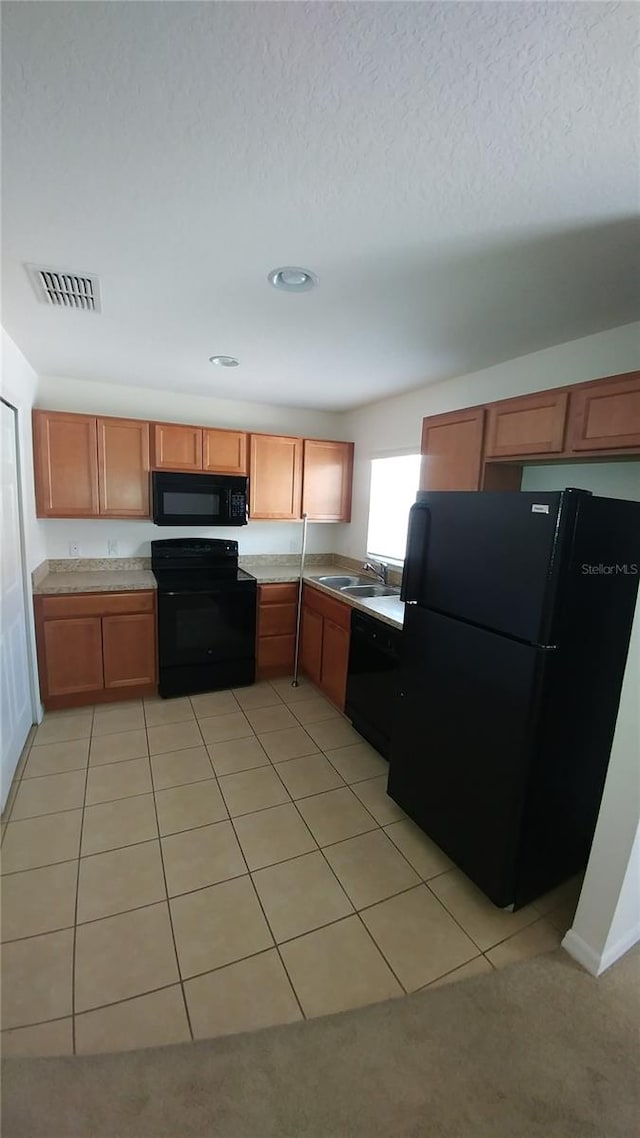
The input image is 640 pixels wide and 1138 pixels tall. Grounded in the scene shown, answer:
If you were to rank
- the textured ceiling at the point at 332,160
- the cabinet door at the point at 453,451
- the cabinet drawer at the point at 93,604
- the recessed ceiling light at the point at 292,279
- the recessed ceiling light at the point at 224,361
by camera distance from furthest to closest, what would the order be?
the cabinet drawer at the point at 93,604
the recessed ceiling light at the point at 224,361
the cabinet door at the point at 453,451
the recessed ceiling light at the point at 292,279
the textured ceiling at the point at 332,160

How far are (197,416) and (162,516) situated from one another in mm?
1045

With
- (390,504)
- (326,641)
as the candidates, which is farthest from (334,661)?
(390,504)

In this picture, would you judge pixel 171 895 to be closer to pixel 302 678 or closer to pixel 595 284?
pixel 302 678

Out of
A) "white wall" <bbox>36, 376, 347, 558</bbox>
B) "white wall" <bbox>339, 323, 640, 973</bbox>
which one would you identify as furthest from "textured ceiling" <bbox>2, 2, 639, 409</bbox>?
"white wall" <bbox>36, 376, 347, 558</bbox>

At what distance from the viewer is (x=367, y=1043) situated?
131cm

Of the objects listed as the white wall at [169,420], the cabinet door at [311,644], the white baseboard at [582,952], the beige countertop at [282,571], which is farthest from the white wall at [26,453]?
the white baseboard at [582,952]

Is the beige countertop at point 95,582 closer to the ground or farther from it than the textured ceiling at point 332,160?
closer to the ground

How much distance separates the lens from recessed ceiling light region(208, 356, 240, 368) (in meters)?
2.72

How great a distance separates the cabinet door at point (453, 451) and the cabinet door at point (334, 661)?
123 centimetres

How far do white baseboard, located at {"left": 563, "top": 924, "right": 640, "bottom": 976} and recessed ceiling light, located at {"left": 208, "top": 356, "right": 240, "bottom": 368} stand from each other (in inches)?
129

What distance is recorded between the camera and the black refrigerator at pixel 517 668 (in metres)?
1.52

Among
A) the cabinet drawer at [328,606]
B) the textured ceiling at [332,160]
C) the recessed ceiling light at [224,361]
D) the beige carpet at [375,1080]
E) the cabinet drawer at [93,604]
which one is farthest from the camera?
the cabinet drawer at [328,606]

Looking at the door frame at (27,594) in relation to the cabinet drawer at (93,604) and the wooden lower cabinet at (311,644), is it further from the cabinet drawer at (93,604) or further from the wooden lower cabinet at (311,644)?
the wooden lower cabinet at (311,644)

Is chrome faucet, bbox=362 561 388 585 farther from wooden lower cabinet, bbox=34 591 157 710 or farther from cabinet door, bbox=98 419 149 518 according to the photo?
cabinet door, bbox=98 419 149 518
